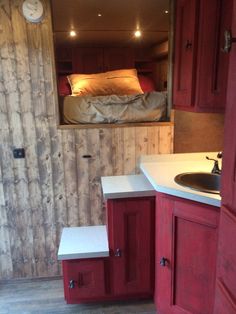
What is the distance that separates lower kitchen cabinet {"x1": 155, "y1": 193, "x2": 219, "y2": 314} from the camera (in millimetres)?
1452

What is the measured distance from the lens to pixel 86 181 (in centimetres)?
224

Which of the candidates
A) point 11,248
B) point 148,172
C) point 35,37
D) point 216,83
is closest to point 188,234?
point 148,172

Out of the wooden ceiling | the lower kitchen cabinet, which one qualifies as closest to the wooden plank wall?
the wooden ceiling

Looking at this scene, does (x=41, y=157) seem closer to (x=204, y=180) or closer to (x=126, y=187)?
(x=126, y=187)

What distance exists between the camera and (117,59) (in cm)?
285

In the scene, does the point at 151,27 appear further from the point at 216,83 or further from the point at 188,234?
the point at 188,234

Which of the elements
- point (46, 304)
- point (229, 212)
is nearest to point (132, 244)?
point (46, 304)

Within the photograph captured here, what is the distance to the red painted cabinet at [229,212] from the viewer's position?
36.6 inches

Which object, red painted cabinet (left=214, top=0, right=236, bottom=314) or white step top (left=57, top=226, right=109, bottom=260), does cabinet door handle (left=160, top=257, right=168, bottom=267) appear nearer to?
white step top (left=57, top=226, right=109, bottom=260)

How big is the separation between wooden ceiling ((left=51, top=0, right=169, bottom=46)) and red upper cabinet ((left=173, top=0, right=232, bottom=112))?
436 millimetres

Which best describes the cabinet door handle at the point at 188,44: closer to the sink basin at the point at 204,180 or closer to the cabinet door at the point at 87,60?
the sink basin at the point at 204,180

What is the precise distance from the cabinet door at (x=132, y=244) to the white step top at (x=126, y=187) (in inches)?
1.8

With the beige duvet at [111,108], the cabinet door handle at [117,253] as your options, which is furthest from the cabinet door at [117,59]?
the cabinet door handle at [117,253]

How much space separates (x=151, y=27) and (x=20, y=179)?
1809 millimetres
